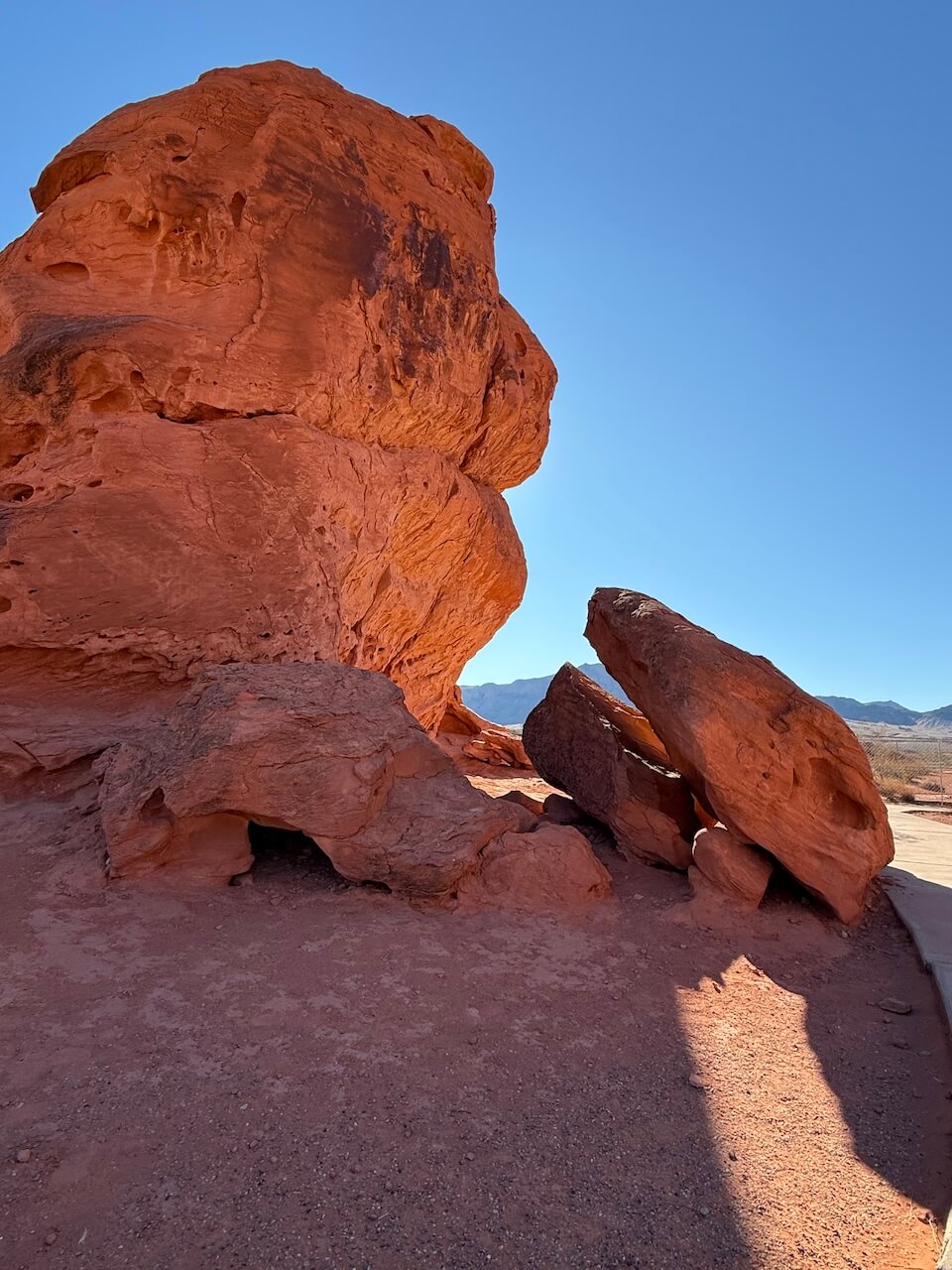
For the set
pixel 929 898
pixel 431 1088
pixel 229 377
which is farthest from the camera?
pixel 229 377

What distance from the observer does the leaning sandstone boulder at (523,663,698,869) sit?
20.1ft

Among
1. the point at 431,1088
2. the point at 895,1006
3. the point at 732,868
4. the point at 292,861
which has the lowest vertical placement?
the point at 431,1088

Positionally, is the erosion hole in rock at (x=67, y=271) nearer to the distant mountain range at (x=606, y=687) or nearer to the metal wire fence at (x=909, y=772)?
the metal wire fence at (x=909, y=772)

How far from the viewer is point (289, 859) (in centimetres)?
506

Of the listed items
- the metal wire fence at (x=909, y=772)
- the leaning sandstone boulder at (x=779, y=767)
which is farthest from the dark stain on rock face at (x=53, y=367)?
the metal wire fence at (x=909, y=772)

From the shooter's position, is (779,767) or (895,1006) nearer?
(895,1006)

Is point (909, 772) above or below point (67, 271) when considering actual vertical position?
below

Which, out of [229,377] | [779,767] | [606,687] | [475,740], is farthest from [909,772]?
[606,687]

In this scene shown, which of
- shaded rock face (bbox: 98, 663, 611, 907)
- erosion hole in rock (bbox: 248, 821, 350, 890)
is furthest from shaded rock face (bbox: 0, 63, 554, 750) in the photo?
erosion hole in rock (bbox: 248, 821, 350, 890)

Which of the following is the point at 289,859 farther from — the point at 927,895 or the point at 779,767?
the point at 927,895

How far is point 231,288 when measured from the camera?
6812mm

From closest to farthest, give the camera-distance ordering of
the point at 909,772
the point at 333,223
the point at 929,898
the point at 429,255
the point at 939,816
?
the point at 929,898 < the point at 333,223 < the point at 429,255 < the point at 939,816 < the point at 909,772

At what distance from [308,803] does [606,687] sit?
107 metres

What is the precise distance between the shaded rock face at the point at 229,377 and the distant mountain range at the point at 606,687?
9077cm
